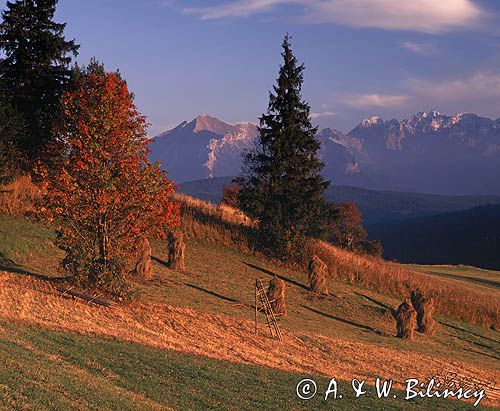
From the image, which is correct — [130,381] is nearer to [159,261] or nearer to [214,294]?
[214,294]

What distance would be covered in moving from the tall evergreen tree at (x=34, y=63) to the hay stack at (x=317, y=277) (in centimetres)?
2291

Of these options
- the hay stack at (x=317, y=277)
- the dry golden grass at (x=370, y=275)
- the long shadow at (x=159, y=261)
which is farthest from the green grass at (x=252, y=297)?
the dry golden grass at (x=370, y=275)

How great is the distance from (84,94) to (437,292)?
120 ft

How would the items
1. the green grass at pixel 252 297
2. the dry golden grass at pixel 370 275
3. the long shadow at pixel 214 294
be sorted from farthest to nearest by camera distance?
the dry golden grass at pixel 370 275
the long shadow at pixel 214 294
the green grass at pixel 252 297

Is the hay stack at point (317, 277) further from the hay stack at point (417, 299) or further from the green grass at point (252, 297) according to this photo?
the hay stack at point (417, 299)

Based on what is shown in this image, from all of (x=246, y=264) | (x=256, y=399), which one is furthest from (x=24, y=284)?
(x=246, y=264)

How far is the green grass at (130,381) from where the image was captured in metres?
Result: 13.5

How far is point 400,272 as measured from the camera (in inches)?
2218

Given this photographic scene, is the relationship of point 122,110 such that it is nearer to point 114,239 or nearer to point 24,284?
point 114,239

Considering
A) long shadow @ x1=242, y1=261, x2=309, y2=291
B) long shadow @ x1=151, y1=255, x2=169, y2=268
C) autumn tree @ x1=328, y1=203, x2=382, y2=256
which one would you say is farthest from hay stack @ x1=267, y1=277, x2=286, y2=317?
autumn tree @ x1=328, y1=203, x2=382, y2=256

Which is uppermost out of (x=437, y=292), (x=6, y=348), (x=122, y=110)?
(x=122, y=110)

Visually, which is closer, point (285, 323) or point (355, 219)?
point (285, 323)

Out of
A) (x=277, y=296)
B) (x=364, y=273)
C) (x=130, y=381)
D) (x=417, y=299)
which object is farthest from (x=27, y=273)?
(x=364, y=273)

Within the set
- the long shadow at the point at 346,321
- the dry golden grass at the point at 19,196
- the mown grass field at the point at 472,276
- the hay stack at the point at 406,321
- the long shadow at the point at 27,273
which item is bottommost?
the mown grass field at the point at 472,276
